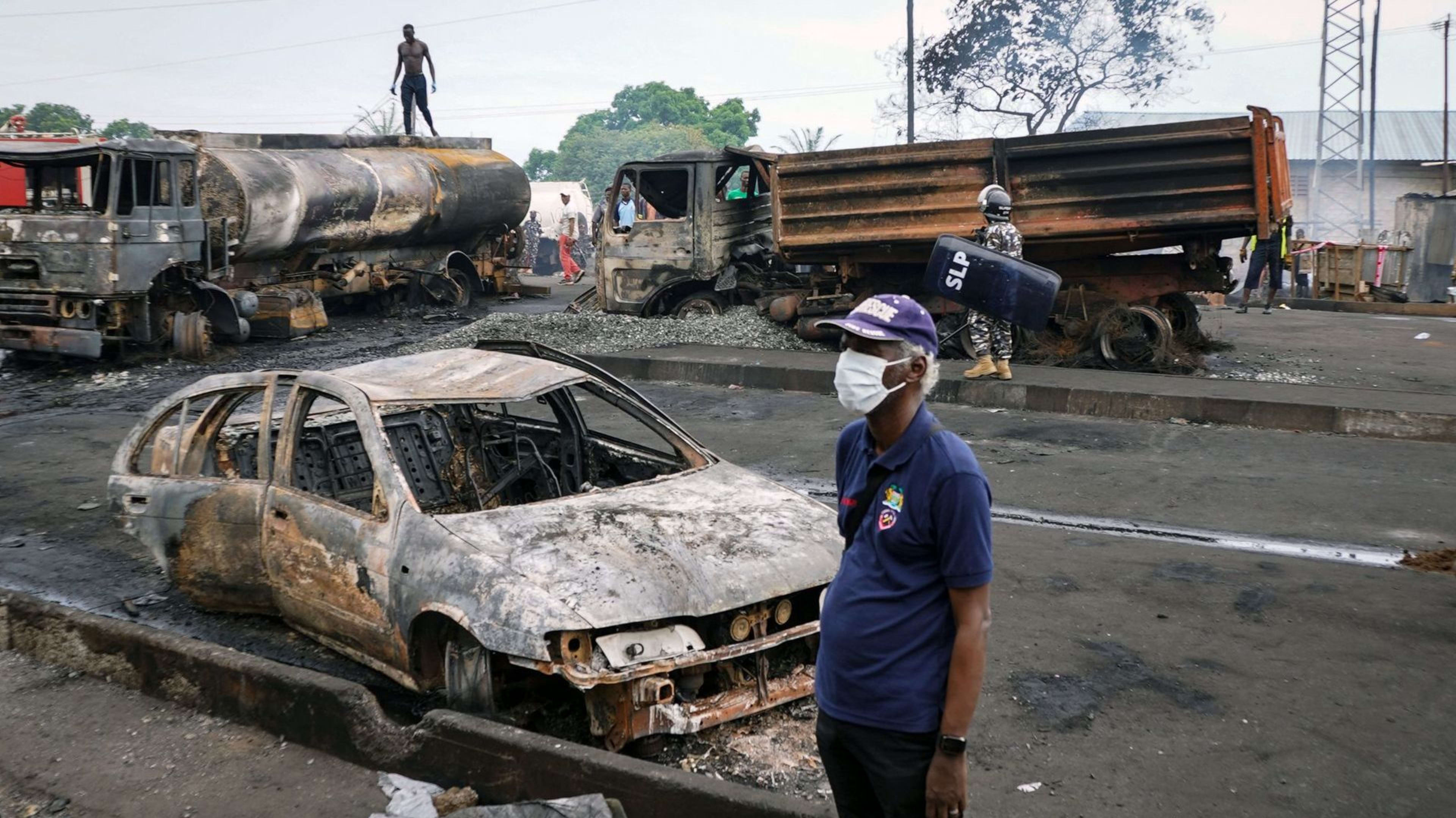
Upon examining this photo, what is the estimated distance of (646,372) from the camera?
43.8 feet

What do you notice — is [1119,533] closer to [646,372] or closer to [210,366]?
[646,372]

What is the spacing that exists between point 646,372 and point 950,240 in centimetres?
400

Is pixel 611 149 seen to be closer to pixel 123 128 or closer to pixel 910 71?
pixel 123 128

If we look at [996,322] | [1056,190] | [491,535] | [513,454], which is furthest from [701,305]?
[491,535]

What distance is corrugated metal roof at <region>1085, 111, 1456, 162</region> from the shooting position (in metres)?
40.2

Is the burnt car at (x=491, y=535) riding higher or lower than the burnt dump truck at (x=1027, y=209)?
lower

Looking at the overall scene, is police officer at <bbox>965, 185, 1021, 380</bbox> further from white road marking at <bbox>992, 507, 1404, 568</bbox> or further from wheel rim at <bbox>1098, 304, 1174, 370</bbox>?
white road marking at <bbox>992, 507, 1404, 568</bbox>

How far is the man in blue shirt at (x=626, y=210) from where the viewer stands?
1554cm

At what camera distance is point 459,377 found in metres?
5.29

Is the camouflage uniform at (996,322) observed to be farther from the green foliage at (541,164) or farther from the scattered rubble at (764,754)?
the green foliage at (541,164)

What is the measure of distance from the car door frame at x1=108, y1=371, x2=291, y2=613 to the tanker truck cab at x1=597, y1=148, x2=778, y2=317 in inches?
382

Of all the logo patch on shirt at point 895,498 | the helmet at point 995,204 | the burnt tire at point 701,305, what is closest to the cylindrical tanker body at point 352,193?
the burnt tire at point 701,305

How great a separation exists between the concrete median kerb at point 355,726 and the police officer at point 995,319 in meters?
7.55

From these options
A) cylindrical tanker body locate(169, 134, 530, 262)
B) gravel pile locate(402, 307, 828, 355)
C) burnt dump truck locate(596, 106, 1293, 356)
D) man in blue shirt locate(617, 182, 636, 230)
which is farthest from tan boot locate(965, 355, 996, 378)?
cylindrical tanker body locate(169, 134, 530, 262)
